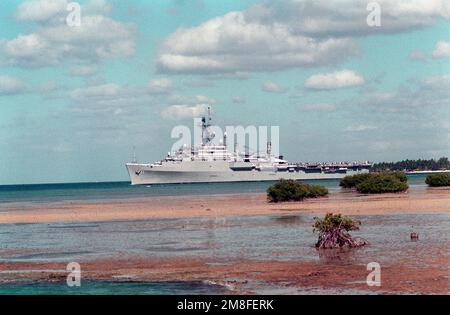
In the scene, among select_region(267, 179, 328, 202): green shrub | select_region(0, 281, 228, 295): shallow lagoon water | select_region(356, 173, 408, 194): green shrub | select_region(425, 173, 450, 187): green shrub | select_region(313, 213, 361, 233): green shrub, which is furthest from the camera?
select_region(425, 173, 450, 187): green shrub

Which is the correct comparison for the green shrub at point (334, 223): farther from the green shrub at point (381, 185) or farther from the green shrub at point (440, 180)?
the green shrub at point (440, 180)

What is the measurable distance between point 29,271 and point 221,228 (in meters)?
14.8

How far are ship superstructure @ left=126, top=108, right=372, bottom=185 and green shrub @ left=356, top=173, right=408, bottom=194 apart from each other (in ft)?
242

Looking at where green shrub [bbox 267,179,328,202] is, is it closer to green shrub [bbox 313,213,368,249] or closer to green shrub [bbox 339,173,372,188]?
green shrub [bbox 339,173,372,188]

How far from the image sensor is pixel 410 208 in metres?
48.7

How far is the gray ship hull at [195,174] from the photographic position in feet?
484

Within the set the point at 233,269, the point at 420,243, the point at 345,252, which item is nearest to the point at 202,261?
the point at 233,269

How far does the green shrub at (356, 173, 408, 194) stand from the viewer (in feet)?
237

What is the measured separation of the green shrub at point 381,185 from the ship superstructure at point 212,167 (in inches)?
2905

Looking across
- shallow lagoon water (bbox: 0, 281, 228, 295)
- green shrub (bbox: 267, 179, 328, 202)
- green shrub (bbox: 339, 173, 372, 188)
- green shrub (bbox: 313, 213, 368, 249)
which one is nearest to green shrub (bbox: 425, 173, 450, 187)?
green shrub (bbox: 339, 173, 372, 188)

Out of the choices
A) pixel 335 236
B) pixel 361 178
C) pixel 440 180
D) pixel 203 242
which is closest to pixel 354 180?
pixel 361 178

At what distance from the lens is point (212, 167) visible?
149 metres

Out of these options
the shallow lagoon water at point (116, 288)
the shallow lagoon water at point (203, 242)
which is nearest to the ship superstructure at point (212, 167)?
the shallow lagoon water at point (203, 242)

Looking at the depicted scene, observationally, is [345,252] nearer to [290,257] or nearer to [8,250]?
[290,257]
